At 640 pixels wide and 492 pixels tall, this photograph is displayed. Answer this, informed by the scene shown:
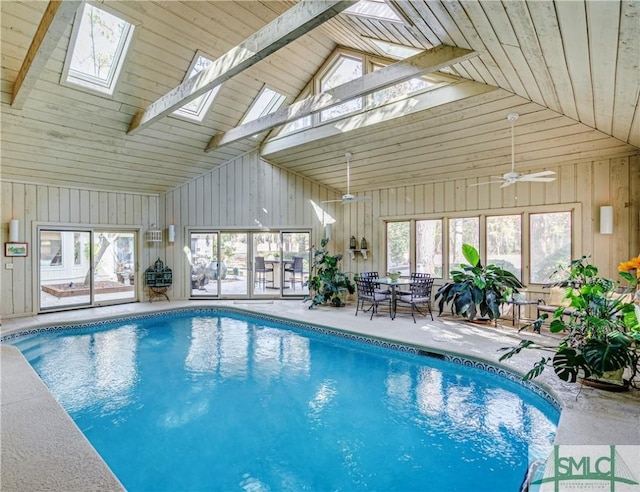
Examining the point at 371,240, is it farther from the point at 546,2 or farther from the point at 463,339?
the point at 546,2

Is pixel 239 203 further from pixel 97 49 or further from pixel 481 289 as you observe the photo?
pixel 481 289

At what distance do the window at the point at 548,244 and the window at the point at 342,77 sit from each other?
4.07m

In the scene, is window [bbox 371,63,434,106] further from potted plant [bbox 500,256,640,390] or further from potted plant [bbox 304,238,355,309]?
potted plant [bbox 500,256,640,390]

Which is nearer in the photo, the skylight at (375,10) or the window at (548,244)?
the skylight at (375,10)

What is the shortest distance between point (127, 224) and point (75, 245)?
1.15 meters

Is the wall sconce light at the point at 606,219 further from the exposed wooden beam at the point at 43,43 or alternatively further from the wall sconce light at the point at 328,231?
the exposed wooden beam at the point at 43,43

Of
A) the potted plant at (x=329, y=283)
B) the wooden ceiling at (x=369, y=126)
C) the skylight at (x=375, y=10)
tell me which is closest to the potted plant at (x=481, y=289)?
the wooden ceiling at (x=369, y=126)

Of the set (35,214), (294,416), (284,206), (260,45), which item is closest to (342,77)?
(284,206)

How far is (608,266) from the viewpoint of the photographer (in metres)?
5.91

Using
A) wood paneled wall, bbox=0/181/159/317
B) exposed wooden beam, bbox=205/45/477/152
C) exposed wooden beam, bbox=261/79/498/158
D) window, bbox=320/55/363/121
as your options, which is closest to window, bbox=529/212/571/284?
exposed wooden beam, bbox=261/79/498/158

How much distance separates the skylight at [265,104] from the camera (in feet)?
24.6

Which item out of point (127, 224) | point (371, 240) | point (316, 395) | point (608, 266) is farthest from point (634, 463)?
point (127, 224)

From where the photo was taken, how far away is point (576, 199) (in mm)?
6203

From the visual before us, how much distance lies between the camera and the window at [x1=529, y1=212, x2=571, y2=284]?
253 inches
